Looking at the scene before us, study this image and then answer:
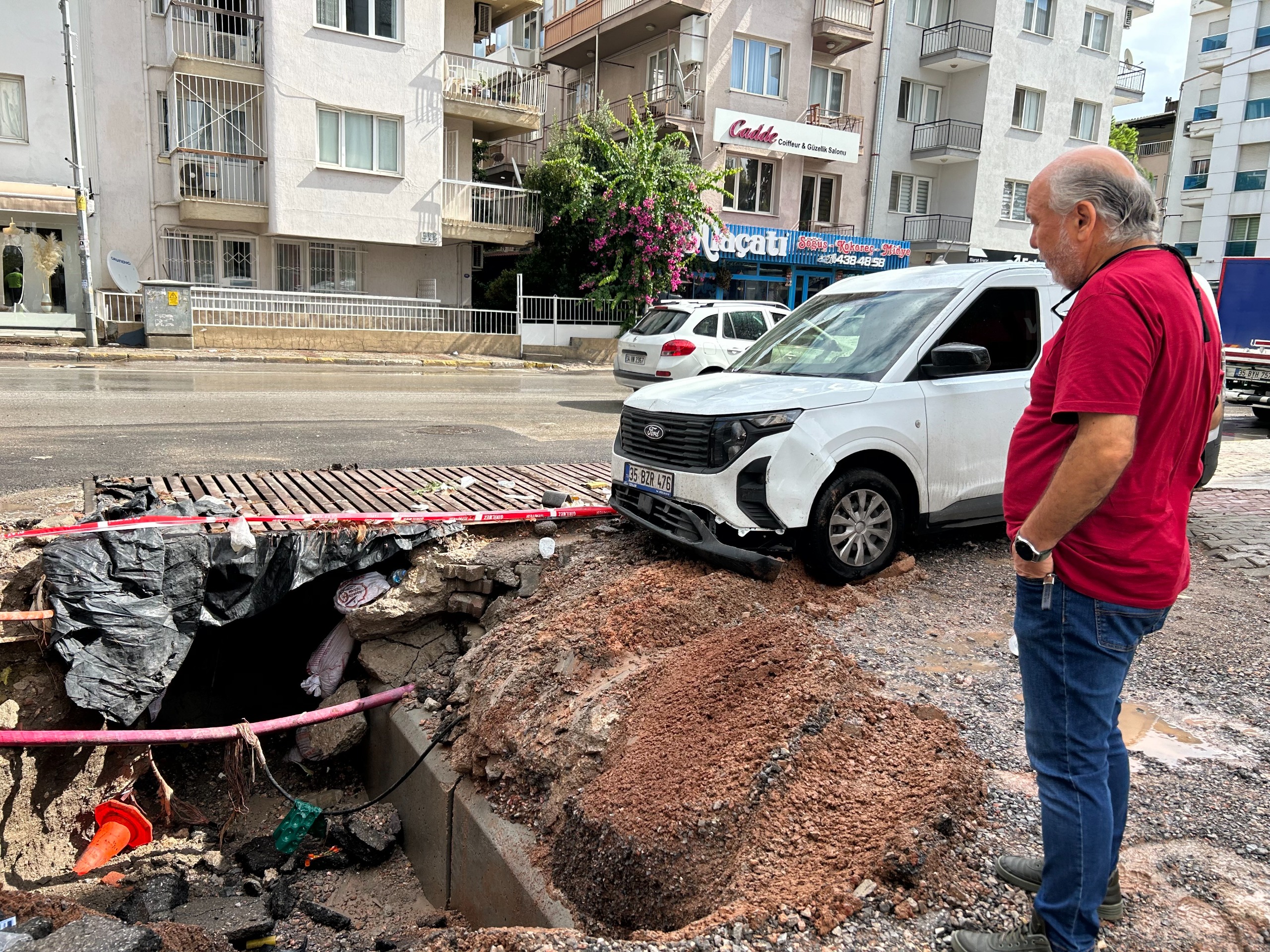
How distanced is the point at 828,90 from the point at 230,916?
104 feet

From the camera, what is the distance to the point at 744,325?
1516cm

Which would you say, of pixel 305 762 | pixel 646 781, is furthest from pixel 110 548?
pixel 646 781

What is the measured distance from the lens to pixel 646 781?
3758 millimetres

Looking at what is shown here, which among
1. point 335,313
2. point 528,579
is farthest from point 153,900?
point 335,313

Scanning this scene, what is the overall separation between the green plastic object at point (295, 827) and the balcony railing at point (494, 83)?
76.8 ft

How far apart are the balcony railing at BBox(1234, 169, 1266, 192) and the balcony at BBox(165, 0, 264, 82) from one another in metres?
42.9

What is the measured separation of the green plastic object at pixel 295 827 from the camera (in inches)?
228

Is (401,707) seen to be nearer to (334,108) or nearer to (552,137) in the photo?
(334,108)

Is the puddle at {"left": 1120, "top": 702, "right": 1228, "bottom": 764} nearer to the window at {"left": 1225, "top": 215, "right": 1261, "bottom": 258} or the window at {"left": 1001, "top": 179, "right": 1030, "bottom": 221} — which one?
the window at {"left": 1001, "top": 179, "right": 1030, "bottom": 221}

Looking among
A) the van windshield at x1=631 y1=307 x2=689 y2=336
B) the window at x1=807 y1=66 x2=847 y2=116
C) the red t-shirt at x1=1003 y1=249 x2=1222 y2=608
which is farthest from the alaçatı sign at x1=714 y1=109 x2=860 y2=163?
the red t-shirt at x1=1003 y1=249 x2=1222 y2=608

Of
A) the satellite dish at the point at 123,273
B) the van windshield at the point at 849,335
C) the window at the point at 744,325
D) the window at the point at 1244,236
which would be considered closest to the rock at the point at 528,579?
the van windshield at the point at 849,335

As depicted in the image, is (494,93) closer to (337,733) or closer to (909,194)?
(909,194)

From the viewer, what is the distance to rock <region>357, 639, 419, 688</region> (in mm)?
6379

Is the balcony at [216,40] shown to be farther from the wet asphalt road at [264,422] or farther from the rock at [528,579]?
the rock at [528,579]
